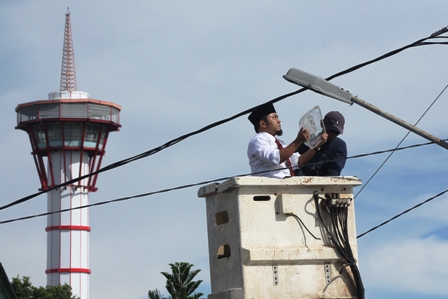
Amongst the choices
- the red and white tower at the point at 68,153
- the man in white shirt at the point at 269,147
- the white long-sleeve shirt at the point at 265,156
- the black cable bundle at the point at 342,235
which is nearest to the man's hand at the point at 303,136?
the man in white shirt at the point at 269,147

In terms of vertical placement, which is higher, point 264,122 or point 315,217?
point 264,122

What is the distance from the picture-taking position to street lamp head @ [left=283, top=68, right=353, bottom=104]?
10.4 metres

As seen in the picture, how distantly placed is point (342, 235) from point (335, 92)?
1.98 m

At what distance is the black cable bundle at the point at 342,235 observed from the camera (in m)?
9.03

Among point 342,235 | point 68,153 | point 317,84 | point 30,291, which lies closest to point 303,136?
point 342,235

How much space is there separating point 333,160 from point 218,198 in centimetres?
127

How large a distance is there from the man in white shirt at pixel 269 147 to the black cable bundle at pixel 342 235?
485 millimetres

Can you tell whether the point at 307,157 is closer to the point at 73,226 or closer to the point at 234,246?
the point at 234,246

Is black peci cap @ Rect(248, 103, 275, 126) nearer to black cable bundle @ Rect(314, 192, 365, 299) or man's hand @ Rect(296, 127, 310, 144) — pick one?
man's hand @ Rect(296, 127, 310, 144)

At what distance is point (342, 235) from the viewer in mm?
9125

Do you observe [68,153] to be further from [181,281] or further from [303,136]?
[303,136]

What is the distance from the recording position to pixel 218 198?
30.4 feet

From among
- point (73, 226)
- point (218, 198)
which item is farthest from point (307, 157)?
point (73, 226)

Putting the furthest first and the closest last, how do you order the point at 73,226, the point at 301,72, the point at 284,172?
the point at 73,226 → the point at 301,72 → the point at 284,172
